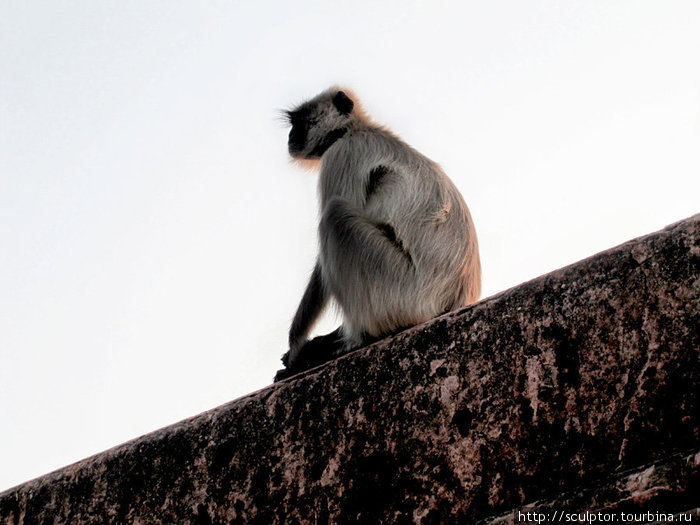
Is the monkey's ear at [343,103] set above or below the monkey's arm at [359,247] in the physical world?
above

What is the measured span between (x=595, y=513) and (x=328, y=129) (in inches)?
140

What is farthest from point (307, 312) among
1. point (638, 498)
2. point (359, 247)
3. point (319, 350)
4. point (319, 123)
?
point (638, 498)

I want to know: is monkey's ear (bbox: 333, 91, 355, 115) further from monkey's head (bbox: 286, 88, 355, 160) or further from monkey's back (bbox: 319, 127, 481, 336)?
monkey's back (bbox: 319, 127, 481, 336)

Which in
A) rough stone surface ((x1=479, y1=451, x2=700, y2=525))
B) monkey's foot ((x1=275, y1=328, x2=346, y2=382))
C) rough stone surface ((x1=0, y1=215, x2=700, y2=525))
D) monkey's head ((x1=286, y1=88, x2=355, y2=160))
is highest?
monkey's head ((x1=286, y1=88, x2=355, y2=160))

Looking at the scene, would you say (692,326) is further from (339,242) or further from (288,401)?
(339,242)

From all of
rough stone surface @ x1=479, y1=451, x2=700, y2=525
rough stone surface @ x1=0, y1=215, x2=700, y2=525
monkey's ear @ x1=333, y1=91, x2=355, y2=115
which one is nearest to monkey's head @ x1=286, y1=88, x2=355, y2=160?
monkey's ear @ x1=333, y1=91, x2=355, y2=115

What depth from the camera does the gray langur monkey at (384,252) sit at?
336 cm

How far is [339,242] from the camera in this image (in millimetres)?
3438

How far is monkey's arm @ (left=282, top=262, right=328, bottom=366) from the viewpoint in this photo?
384 cm

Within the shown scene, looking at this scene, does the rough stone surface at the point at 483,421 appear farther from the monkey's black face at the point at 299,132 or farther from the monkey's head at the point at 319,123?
the monkey's black face at the point at 299,132

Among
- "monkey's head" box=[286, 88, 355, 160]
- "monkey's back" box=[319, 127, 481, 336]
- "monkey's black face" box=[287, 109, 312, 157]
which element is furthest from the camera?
"monkey's black face" box=[287, 109, 312, 157]

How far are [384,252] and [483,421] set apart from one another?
1.54 metres

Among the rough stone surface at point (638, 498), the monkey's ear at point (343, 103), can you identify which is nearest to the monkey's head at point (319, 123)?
the monkey's ear at point (343, 103)

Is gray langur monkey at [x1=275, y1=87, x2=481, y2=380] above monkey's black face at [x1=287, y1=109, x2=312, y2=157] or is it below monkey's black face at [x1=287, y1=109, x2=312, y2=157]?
below
